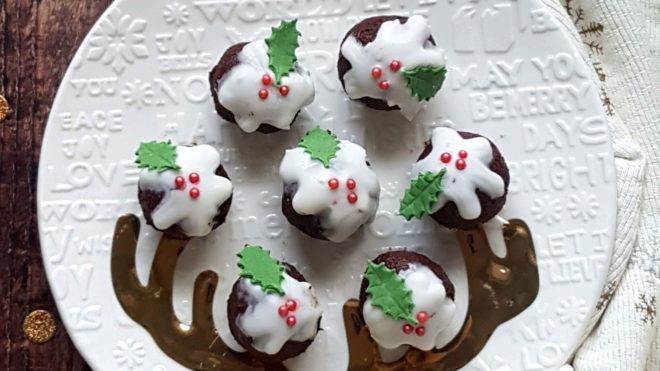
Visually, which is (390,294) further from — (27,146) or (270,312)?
(27,146)

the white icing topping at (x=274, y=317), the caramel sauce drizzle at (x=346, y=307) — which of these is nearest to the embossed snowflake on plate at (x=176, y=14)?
the caramel sauce drizzle at (x=346, y=307)

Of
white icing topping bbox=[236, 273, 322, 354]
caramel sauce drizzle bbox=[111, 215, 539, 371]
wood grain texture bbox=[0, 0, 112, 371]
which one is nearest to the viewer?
white icing topping bbox=[236, 273, 322, 354]

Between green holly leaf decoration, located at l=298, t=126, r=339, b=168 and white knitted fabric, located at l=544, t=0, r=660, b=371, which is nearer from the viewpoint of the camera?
green holly leaf decoration, located at l=298, t=126, r=339, b=168

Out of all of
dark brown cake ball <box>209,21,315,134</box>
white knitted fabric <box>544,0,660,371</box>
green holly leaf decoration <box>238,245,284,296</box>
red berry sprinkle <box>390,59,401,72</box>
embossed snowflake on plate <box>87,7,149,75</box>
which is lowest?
white knitted fabric <box>544,0,660,371</box>

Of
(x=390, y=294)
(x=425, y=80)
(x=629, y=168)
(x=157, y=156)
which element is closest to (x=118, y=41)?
(x=157, y=156)

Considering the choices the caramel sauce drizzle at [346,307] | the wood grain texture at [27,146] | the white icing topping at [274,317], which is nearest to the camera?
the white icing topping at [274,317]

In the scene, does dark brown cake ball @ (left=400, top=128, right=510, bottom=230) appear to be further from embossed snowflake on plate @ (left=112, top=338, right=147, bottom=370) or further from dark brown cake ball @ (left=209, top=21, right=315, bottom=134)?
embossed snowflake on plate @ (left=112, top=338, right=147, bottom=370)

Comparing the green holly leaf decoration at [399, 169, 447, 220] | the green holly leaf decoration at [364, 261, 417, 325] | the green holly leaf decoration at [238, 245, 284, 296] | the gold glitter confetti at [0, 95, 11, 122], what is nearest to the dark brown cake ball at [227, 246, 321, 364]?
the green holly leaf decoration at [238, 245, 284, 296]

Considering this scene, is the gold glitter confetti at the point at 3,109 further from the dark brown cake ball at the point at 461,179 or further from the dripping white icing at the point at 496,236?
the dripping white icing at the point at 496,236
